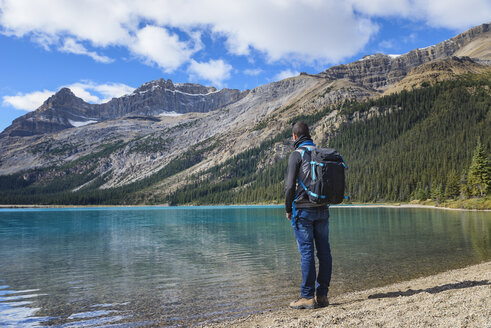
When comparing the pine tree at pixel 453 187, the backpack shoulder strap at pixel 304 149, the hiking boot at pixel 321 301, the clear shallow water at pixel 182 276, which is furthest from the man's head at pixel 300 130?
the pine tree at pixel 453 187

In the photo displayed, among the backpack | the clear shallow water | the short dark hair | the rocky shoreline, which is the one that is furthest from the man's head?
the clear shallow water

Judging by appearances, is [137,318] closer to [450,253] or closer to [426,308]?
[426,308]

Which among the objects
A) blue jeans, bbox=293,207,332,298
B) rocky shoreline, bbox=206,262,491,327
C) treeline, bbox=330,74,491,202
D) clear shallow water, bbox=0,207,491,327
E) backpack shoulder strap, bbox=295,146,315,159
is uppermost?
treeline, bbox=330,74,491,202

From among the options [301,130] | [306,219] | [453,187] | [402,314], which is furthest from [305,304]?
[453,187]

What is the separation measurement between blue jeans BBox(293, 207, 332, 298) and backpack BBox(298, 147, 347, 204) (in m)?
0.54

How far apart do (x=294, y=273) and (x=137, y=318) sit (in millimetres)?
8855

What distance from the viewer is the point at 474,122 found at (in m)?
175

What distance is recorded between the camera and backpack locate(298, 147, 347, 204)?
8469mm

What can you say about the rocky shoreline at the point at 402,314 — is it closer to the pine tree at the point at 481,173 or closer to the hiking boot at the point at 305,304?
the hiking boot at the point at 305,304

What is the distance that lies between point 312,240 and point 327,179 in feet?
6.05

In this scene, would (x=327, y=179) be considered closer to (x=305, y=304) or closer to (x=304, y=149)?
(x=304, y=149)

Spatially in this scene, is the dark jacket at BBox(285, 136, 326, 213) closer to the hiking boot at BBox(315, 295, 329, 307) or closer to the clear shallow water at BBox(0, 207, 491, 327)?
the hiking boot at BBox(315, 295, 329, 307)

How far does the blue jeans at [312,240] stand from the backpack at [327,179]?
54 cm

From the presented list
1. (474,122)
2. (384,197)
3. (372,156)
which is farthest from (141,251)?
(474,122)
